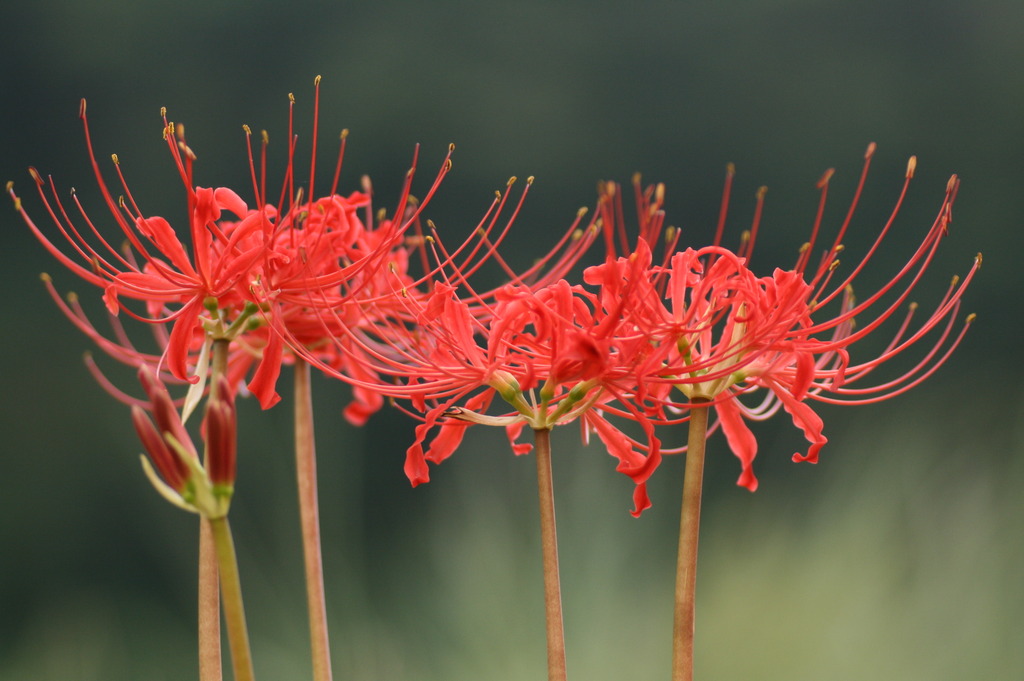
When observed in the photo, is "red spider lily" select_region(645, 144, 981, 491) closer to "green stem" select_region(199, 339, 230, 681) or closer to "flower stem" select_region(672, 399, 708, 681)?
"flower stem" select_region(672, 399, 708, 681)

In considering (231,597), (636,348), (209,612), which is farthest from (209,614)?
(636,348)

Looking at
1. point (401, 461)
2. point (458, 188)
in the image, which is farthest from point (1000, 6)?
point (401, 461)

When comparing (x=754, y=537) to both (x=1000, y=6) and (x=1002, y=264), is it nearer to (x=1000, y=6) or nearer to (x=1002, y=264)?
(x=1002, y=264)

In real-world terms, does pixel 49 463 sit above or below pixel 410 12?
below

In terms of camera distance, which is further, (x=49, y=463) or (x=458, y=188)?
(x=458, y=188)

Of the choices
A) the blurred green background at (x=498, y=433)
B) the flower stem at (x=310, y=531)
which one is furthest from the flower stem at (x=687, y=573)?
the blurred green background at (x=498, y=433)

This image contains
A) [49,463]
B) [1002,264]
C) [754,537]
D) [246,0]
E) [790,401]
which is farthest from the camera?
[246,0]
